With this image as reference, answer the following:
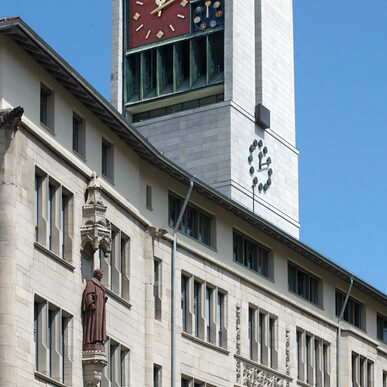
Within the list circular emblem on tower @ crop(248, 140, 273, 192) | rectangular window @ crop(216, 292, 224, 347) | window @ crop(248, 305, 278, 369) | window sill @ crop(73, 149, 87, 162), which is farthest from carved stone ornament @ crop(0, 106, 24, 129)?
circular emblem on tower @ crop(248, 140, 273, 192)

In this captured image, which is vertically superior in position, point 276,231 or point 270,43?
point 270,43

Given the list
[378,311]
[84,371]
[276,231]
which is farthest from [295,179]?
[84,371]

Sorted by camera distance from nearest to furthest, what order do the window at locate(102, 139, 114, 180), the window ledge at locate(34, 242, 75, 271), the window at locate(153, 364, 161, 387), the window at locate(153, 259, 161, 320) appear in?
1. the window ledge at locate(34, 242, 75, 271)
2. the window at locate(102, 139, 114, 180)
3. the window at locate(153, 364, 161, 387)
4. the window at locate(153, 259, 161, 320)

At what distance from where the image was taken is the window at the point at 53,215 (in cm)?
5350

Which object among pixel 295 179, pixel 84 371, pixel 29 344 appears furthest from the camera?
pixel 295 179

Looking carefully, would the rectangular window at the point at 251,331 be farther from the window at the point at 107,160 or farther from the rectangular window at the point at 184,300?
the window at the point at 107,160

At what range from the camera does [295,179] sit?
12038cm

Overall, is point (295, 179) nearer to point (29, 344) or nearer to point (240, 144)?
point (240, 144)

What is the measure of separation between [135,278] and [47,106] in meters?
8.49

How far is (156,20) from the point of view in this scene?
11519 cm

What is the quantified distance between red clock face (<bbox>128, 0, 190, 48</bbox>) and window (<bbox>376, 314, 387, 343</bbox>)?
120ft

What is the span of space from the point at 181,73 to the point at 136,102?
3.58 metres

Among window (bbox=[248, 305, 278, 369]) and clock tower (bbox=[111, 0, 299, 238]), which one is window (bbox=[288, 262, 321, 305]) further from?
clock tower (bbox=[111, 0, 299, 238])

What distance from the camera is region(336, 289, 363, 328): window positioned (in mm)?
78000
